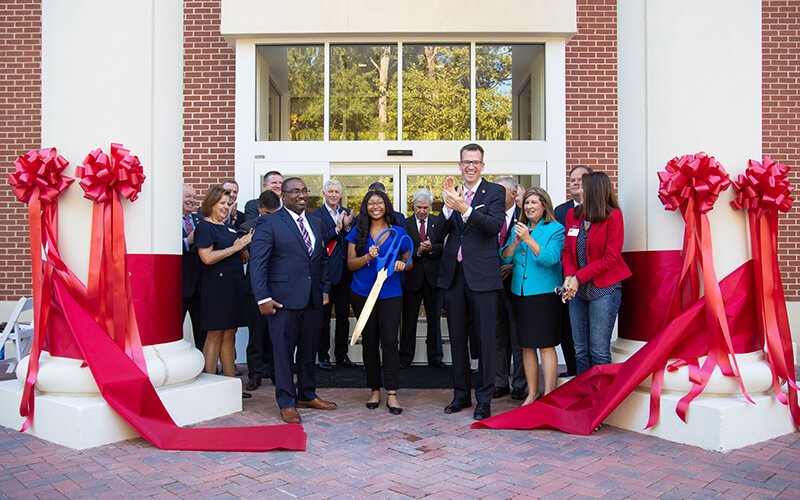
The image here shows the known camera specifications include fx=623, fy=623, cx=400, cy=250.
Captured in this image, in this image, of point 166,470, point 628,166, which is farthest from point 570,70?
point 166,470

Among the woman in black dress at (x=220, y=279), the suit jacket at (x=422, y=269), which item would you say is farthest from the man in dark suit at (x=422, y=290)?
the woman in black dress at (x=220, y=279)

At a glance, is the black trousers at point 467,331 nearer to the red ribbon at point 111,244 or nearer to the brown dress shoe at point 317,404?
the brown dress shoe at point 317,404

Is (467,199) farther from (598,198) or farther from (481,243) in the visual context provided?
(598,198)

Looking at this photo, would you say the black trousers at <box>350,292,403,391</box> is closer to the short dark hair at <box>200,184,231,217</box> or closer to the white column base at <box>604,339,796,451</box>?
the short dark hair at <box>200,184,231,217</box>

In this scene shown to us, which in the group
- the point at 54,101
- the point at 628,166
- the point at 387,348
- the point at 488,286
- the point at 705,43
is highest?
the point at 705,43

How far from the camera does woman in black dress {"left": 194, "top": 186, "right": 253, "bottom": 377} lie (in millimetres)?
5605

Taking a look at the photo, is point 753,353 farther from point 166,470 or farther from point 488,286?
point 166,470

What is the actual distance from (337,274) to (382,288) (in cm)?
151

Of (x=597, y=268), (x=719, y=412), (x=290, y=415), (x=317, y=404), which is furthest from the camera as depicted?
(x=317, y=404)

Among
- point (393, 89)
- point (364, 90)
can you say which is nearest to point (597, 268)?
point (393, 89)

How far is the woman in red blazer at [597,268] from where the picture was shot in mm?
4734

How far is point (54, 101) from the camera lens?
4.63 metres

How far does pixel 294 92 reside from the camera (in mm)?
8266

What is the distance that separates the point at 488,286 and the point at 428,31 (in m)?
4.19
